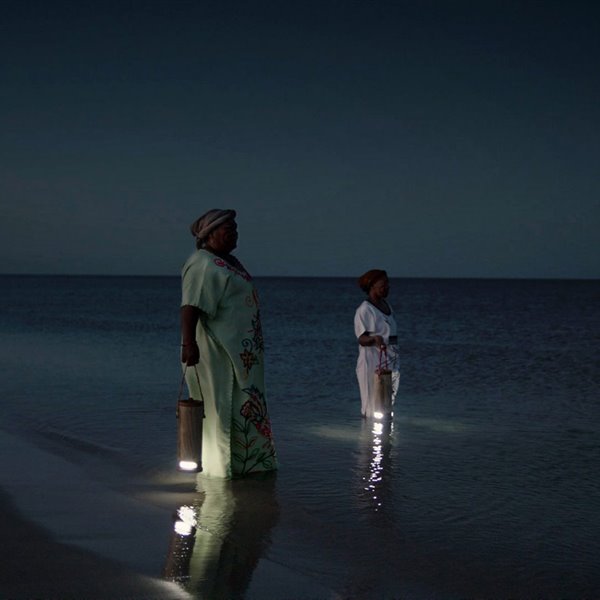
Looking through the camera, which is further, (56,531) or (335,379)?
(335,379)

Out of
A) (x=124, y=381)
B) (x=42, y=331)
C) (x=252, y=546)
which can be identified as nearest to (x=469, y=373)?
(x=124, y=381)

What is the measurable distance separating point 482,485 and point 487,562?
1.89 metres

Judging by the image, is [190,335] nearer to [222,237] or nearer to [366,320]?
[222,237]

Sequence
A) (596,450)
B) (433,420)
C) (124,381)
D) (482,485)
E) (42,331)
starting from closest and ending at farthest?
(482,485) → (596,450) → (433,420) → (124,381) → (42,331)

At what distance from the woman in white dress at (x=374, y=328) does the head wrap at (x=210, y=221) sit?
2.76m

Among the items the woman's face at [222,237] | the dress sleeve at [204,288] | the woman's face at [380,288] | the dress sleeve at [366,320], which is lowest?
the dress sleeve at [204,288]

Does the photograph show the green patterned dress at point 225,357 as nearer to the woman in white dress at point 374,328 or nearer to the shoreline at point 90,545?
the shoreline at point 90,545

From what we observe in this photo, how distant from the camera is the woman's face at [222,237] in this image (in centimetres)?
597

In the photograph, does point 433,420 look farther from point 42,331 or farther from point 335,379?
point 42,331

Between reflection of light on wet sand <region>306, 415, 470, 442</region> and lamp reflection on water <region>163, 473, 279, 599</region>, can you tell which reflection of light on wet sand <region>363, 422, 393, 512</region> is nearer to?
reflection of light on wet sand <region>306, 415, 470, 442</region>

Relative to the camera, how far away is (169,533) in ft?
15.5

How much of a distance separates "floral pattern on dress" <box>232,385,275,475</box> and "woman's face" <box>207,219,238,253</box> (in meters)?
1.00

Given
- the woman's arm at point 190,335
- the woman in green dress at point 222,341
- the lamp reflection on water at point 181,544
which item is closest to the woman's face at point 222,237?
the woman in green dress at point 222,341

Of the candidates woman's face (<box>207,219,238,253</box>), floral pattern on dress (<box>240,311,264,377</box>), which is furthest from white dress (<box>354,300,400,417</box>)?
woman's face (<box>207,219,238,253</box>)
